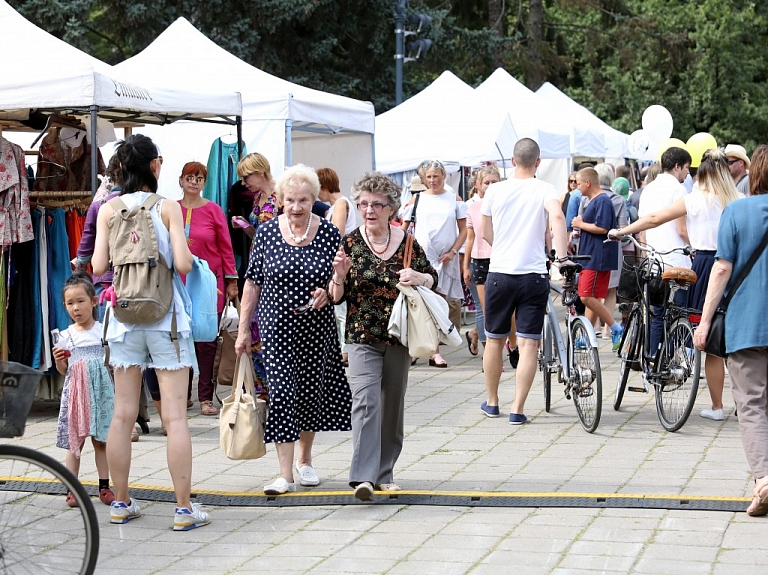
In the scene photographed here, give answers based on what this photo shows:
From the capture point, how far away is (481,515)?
19.0ft

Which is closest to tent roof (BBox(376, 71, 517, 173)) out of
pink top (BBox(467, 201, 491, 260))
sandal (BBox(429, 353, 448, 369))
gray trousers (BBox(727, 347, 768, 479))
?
pink top (BBox(467, 201, 491, 260))

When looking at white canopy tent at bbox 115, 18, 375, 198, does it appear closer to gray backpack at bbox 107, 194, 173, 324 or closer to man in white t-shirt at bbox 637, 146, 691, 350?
man in white t-shirt at bbox 637, 146, 691, 350

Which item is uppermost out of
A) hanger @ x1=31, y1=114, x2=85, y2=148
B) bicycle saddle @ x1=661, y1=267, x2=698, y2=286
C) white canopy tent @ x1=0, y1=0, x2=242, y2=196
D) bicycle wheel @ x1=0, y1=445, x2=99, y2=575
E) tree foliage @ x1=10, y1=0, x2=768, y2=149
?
tree foliage @ x1=10, y1=0, x2=768, y2=149

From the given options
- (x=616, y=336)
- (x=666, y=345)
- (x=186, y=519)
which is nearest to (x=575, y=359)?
(x=666, y=345)

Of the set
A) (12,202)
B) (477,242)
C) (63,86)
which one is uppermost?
(63,86)

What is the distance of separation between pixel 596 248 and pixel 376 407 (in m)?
6.58

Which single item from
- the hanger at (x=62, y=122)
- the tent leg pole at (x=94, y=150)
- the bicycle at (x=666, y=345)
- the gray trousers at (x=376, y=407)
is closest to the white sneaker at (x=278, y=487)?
the gray trousers at (x=376, y=407)

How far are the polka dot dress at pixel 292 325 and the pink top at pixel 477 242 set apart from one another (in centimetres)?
482

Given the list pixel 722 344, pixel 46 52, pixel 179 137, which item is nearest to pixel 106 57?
pixel 179 137

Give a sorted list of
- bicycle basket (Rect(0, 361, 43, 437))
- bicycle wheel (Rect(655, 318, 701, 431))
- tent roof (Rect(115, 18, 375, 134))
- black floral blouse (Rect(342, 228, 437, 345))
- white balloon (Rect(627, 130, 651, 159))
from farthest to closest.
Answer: white balloon (Rect(627, 130, 651, 159)) < tent roof (Rect(115, 18, 375, 134)) < bicycle wheel (Rect(655, 318, 701, 431)) < black floral blouse (Rect(342, 228, 437, 345)) < bicycle basket (Rect(0, 361, 43, 437))

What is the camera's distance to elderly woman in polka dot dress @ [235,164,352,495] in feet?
20.3

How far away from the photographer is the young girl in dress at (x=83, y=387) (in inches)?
240

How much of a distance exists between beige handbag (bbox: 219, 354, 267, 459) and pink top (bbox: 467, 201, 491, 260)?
517 cm

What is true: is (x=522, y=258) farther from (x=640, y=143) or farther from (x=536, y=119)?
(x=640, y=143)
